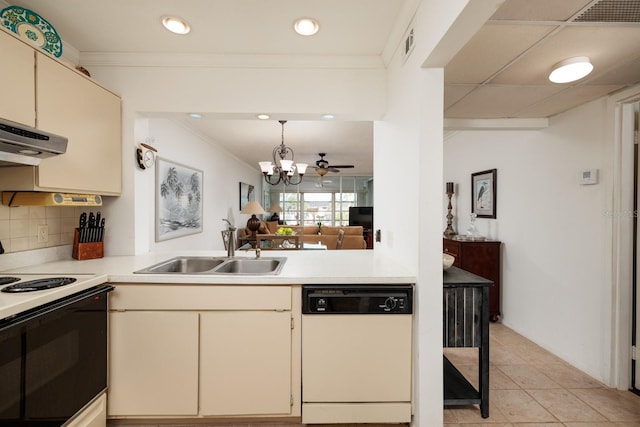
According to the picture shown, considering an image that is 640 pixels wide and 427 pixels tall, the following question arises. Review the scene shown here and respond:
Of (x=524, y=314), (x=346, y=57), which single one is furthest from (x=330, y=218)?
(x=346, y=57)

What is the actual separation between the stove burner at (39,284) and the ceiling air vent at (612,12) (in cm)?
268

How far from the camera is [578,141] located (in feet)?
7.47

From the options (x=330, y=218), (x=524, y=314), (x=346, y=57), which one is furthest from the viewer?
(x=330, y=218)

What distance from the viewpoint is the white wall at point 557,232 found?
2117 mm

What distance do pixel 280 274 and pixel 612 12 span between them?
197 centimetres

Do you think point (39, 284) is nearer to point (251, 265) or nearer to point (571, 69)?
point (251, 265)

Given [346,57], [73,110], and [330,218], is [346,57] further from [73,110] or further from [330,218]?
[330,218]

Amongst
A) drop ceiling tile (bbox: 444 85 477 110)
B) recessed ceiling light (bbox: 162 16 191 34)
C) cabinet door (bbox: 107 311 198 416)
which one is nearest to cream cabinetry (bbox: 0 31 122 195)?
recessed ceiling light (bbox: 162 16 191 34)

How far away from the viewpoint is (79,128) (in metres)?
1.68

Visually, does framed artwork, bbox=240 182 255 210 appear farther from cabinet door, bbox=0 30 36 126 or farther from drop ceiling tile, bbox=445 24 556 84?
drop ceiling tile, bbox=445 24 556 84

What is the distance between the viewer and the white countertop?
1.54 m

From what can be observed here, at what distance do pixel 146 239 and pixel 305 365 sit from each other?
161cm

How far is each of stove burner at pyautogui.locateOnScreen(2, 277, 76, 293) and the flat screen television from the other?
780cm

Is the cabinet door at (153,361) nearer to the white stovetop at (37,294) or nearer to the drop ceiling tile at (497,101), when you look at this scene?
the white stovetop at (37,294)
